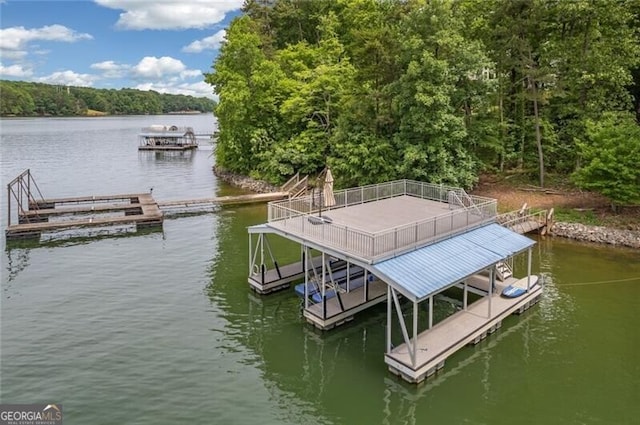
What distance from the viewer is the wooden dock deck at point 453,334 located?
13406mm

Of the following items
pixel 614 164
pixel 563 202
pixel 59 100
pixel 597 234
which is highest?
pixel 59 100

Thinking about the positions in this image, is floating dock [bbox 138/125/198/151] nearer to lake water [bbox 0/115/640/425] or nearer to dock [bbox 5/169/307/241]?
dock [bbox 5/169/307/241]

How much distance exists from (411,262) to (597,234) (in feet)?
55.7

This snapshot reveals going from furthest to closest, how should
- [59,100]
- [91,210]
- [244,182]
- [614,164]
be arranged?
1. [59,100]
2. [244,182]
3. [91,210]
4. [614,164]

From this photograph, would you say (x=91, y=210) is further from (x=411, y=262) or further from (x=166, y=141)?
(x=166, y=141)

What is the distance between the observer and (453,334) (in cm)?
1501

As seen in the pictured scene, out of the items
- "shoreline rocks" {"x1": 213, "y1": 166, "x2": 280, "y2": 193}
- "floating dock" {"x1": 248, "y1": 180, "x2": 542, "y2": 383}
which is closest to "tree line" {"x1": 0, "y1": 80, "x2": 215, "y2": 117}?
"shoreline rocks" {"x1": 213, "y1": 166, "x2": 280, "y2": 193}

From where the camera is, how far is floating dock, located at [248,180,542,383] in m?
13.9

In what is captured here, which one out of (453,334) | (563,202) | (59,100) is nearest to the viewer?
(453,334)

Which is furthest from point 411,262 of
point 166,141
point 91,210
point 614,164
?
point 166,141

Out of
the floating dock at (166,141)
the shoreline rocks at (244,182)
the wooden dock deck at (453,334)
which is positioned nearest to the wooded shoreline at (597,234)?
the wooden dock deck at (453,334)

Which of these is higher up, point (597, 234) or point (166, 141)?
point (166, 141)

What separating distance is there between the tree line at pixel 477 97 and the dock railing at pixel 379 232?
328 inches

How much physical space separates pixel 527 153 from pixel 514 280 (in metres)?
19.4
